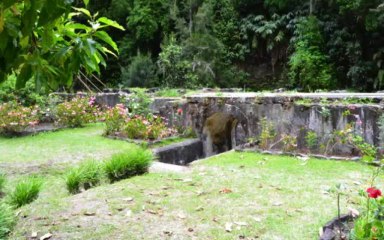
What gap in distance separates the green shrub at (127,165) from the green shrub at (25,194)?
1017mm

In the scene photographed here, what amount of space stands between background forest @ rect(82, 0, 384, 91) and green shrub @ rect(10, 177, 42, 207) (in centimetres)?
1327

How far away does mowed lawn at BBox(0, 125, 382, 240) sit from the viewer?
400cm

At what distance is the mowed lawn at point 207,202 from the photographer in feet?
13.1

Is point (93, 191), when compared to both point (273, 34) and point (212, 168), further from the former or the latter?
point (273, 34)

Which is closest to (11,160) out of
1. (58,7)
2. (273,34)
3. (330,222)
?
(330,222)

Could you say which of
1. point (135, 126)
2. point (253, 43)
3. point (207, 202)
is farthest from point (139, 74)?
point (207, 202)

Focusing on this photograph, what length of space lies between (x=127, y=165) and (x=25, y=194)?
1.47m

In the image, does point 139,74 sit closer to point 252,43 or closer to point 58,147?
point 252,43

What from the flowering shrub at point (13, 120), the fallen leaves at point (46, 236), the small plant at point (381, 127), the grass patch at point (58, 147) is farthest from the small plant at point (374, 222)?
the flowering shrub at point (13, 120)

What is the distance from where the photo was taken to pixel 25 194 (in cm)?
507

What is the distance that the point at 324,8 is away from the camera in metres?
21.4

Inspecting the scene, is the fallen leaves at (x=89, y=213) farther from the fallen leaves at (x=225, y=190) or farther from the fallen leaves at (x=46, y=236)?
the fallen leaves at (x=225, y=190)

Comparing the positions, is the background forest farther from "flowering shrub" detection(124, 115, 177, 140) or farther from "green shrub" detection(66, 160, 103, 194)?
"green shrub" detection(66, 160, 103, 194)

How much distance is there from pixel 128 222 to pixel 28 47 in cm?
252
